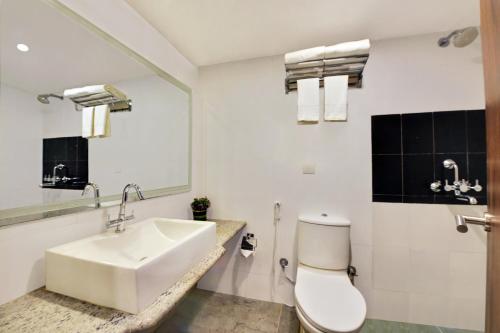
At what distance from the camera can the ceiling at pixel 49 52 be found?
78 cm

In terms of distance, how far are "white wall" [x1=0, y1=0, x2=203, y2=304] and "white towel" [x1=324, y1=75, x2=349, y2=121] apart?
3.97 ft

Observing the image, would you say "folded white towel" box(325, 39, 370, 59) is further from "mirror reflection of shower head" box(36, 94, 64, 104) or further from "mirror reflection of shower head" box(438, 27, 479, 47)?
"mirror reflection of shower head" box(36, 94, 64, 104)

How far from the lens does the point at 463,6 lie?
1257 mm

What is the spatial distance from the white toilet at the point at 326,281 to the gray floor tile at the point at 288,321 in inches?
6.3

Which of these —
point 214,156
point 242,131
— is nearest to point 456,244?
point 242,131

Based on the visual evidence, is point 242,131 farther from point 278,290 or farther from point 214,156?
point 278,290

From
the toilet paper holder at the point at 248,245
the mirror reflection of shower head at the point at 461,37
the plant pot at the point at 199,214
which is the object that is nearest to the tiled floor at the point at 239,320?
the toilet paper holder at the point at 248,245

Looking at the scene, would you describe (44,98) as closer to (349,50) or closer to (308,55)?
(308,55)

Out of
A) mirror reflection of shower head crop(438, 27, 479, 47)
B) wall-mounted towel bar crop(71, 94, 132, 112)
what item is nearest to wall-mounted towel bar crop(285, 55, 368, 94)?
mirror reflection of shower head crop(438, 27, 479, 47)

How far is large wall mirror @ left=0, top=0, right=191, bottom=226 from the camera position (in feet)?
2.57

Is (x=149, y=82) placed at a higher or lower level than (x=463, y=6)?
lower

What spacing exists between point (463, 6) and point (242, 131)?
1696 millimetres

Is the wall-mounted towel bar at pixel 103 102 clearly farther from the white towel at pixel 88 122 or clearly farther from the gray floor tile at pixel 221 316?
the gray floor tile at pixel 221 316

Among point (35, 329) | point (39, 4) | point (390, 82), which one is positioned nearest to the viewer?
point (35, 329)
